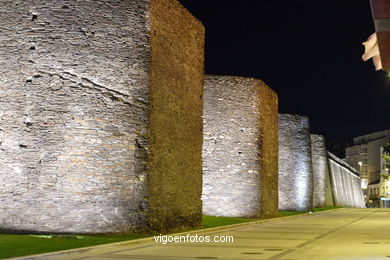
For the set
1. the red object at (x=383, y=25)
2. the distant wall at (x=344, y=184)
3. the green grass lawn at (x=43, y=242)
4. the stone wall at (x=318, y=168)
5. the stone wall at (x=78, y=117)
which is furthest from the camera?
the distant wall at (x=344, y=184)

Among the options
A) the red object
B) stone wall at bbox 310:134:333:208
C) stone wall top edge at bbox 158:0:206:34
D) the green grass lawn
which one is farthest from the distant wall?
the red object

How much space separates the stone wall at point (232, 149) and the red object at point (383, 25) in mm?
20411

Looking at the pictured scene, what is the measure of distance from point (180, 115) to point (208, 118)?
780 centimetres

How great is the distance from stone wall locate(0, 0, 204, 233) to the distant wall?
144 feet

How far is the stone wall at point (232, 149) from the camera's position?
24375mm

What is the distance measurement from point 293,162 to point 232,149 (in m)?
12.0

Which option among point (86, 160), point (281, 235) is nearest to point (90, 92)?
point (86, 160)

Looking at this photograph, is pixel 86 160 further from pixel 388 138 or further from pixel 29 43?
pixel 388 138

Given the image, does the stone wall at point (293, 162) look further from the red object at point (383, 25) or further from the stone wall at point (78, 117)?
the red object at point (383, 25)

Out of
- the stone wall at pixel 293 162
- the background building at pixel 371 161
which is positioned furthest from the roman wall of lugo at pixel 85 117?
the background building at pixel 371 161

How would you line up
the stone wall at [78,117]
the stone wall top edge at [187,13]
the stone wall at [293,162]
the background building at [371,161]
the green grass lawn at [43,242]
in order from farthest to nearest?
the background building at [371,161] → the stone wall at [293,162] → the stone wall top edge at [187,13] → the stone wall at [78,117] → the green grass lawn at [43,242]

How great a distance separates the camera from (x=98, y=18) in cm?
1448

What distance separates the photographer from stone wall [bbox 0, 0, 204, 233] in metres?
13.9

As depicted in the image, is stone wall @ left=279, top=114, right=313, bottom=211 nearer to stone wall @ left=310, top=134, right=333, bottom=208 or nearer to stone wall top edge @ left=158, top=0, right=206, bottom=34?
stone wall @ left=310, top=134, right=333, bottom=208
